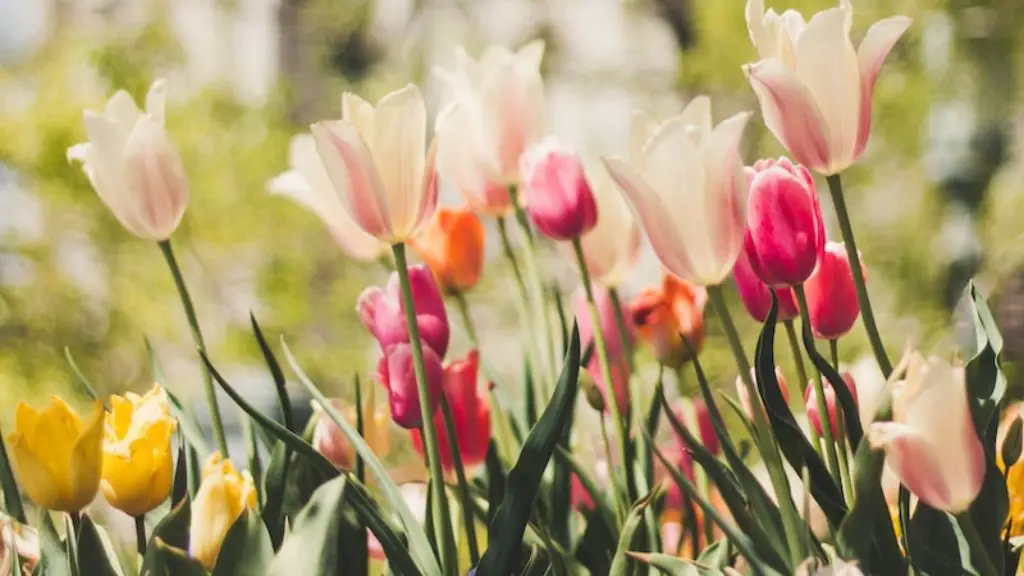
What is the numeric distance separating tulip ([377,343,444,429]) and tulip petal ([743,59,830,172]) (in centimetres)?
14

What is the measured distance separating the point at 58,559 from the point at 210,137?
213 cm

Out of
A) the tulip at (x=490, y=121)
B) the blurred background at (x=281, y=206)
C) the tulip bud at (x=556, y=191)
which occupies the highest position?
the tulip at (x=490, y=121)

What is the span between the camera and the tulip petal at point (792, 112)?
33 centimetres

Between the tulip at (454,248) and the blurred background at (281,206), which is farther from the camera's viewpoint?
the blurred background at (281,206)

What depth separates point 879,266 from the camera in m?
2.22

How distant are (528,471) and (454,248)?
23cm

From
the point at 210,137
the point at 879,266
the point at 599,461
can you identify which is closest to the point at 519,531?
the point at 599,461

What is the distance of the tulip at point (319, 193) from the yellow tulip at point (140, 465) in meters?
0.10

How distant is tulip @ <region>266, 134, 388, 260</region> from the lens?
42 centimetres

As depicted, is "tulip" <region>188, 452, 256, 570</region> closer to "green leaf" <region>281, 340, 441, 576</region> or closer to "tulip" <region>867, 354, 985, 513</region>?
"green leaf" <region>281, 340, 441, 576</region>

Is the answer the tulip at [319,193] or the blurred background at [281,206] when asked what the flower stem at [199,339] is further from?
the blurred background at [281,206]

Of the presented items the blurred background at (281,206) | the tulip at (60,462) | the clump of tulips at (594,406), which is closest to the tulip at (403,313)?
the clump of tulips at (594,406)

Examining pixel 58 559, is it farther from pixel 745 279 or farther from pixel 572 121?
pixel 572 121

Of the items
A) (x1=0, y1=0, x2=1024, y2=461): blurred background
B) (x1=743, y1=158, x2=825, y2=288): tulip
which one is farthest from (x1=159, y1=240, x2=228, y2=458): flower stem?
(x1=0, y1=0, x2=1024, y2=461): blurred background
